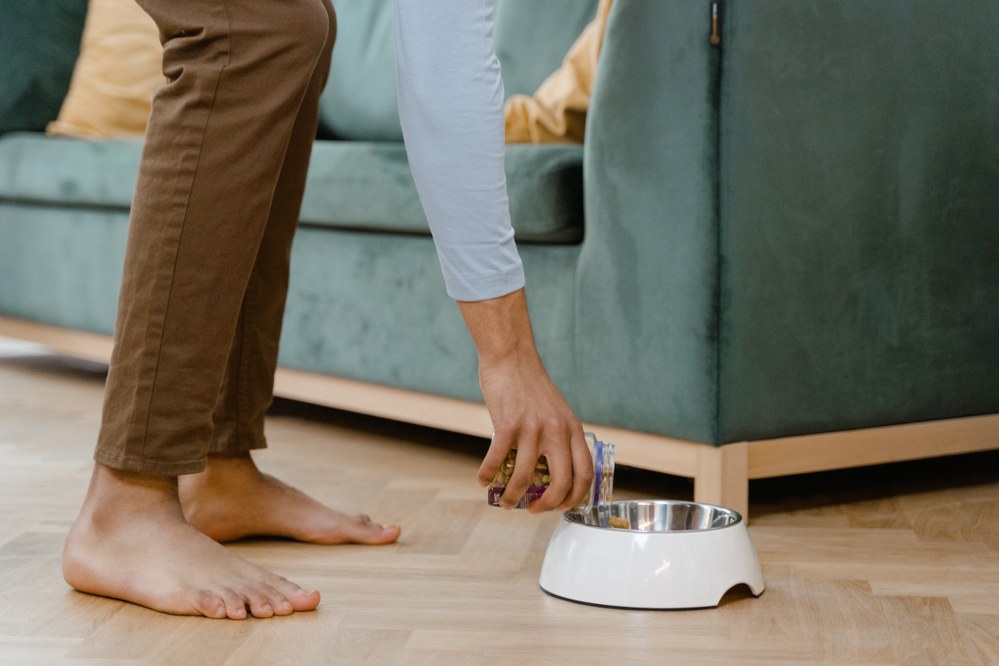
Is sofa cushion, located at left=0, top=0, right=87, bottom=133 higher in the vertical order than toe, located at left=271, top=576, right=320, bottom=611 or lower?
higher

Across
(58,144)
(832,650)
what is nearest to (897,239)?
(832,650)

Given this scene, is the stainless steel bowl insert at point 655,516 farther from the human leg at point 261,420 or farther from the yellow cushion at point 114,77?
the yellow cushion at point 114,77

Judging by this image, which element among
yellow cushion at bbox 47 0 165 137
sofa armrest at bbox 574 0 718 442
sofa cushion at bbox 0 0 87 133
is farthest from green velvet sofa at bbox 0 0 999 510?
sofa cushion at bbox 0 0 87 133

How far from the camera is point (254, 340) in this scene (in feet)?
4.53

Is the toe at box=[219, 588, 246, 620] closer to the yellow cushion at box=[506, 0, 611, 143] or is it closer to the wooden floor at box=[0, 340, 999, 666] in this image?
the wooden floor at box=[0, 340, 999, 666]

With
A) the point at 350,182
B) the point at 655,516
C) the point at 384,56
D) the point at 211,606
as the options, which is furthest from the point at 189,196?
the point at 384,56

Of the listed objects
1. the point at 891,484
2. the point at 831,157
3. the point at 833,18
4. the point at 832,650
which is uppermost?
the point at 833,18

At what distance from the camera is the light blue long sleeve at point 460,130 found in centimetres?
107

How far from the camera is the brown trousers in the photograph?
44.4 inches

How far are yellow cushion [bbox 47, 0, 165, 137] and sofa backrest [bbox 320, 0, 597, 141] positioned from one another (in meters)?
0.39

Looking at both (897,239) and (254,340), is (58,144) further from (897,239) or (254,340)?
(897,239)

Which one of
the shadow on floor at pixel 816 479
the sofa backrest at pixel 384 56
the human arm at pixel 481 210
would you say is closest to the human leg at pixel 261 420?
the human arm at pixel 481 210

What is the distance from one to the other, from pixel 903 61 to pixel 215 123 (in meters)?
0.86

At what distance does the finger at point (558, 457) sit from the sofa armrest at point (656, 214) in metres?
0.42
